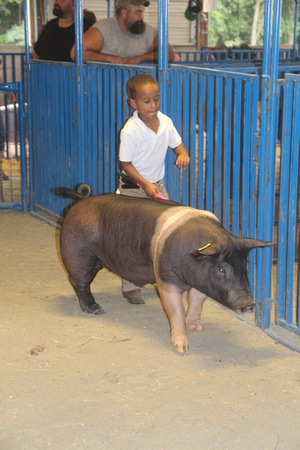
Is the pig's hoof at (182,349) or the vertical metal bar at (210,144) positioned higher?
the vertical metal bar at (210,144)

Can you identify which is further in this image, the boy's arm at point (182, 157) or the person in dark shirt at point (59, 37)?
the person in dark shirt at point (59, 37)

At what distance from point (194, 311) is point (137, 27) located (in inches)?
146

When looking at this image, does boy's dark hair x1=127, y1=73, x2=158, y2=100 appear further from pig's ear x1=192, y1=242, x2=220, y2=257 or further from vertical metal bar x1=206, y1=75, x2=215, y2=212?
pig's ear x1=192, y1=242, x2=220, y2=257

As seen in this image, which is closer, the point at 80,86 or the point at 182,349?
the point at 182,349

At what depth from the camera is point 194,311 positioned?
4250 mm

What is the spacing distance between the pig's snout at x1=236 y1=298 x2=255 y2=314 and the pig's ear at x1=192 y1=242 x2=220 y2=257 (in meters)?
0.31

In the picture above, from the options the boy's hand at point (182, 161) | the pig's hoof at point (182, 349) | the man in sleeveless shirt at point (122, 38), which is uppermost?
the man in sleeveless shirt at point (122, 38)

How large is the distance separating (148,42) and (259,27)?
2538 cm

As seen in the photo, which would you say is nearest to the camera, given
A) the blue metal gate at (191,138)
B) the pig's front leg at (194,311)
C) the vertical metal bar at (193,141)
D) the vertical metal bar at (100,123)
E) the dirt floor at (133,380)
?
the dirt floor at (133,380)

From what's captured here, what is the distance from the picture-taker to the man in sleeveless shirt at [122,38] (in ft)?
21.6

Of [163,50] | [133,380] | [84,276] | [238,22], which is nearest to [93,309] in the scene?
[84,276]

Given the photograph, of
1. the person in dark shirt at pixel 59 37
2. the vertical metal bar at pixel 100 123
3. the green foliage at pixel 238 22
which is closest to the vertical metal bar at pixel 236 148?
the vertical metal bar at pixel 100 123

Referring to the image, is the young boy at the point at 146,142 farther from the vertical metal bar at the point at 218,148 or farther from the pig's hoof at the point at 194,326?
the pig's hoof at the point at 194,326

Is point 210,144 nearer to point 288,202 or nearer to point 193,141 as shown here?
point 193,141
